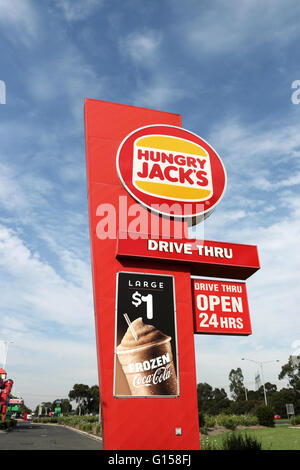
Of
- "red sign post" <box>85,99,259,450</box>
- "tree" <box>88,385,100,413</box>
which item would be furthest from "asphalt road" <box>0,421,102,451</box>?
"tree" <box>88,385,100,413</box>

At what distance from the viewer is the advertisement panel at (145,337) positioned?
29.9ft

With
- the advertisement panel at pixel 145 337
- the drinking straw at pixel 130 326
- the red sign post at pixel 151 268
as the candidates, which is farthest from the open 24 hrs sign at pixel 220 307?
the drinking straw at pixel 130 326

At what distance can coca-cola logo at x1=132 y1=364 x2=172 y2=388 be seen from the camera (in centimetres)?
911

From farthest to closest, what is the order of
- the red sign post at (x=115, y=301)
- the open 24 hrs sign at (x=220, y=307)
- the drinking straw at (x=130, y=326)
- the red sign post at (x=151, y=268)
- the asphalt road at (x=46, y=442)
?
the asphalt road at (x=46, y=442)
the open 24 hrs sign at (x=220, y=307)
the drinking straw at (x=130, y=326)
the red sign post at (x=151, y=268)
the red sign post at (x=115, y=301)

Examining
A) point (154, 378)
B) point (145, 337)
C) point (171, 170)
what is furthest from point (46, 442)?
point (171, 170)

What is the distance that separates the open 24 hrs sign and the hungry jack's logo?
8.06ft

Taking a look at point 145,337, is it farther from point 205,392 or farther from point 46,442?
point 205,392

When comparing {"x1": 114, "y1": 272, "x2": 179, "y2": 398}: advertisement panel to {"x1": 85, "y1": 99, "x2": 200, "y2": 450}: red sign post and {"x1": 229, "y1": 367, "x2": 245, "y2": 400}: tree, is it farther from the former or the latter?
{"x1": 229, "y1": 367, "x2": 245, "y2": 400}: tree

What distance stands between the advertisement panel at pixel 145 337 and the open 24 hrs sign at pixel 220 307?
0.93 metres

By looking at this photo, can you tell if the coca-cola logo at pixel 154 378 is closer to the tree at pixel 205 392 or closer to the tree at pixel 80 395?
the tree at pixel 80 395

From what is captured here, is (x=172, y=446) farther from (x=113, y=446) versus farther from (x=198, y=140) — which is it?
(x=198, y=140)

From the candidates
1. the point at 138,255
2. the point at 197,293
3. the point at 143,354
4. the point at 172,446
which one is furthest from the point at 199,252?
the point at 172,446

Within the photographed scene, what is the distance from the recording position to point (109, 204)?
10984 mm

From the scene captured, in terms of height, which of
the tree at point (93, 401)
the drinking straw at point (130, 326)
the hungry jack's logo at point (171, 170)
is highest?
the hungry jack's logo at point (171, 170)
